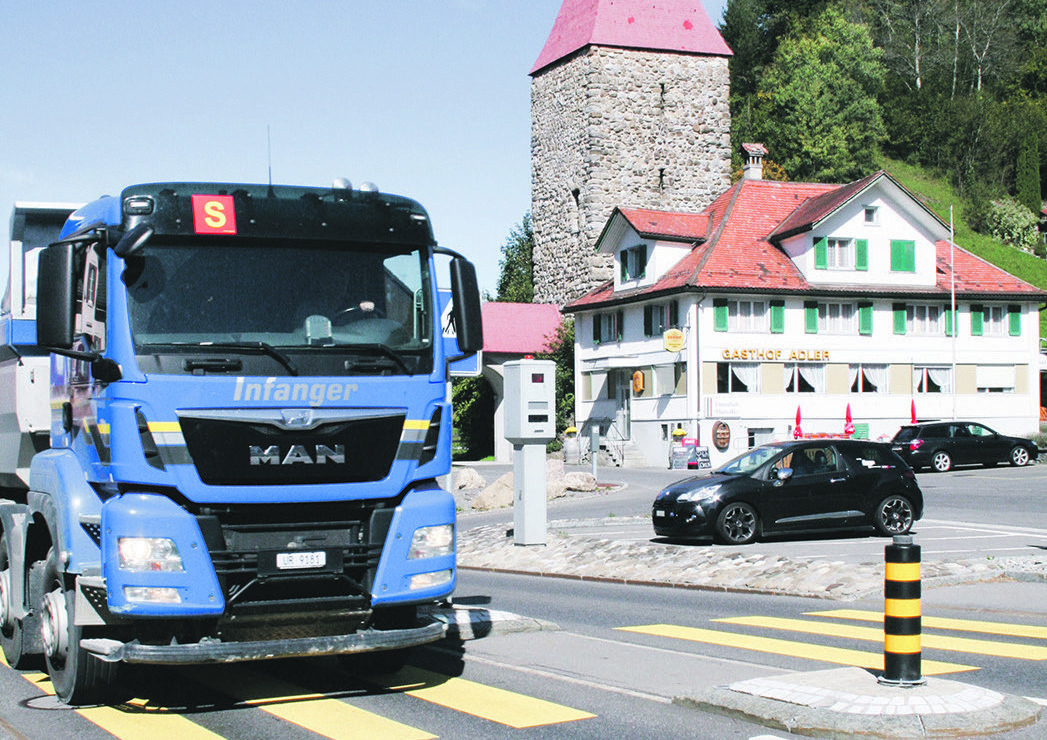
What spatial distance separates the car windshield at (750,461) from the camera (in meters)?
20.6

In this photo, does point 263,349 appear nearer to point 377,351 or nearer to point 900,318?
point 377,351

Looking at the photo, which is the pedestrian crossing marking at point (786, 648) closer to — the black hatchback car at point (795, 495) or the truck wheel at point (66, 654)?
the truck wheel at point (66, 654)

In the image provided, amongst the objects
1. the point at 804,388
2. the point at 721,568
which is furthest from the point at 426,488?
the point at 804,388

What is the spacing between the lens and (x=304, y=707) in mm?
8625

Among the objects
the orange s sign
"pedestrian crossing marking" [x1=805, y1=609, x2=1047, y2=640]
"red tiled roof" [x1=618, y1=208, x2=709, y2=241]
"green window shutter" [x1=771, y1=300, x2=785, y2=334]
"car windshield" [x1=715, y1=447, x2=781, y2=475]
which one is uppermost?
"red tiled roof" [x1=618, y1=208, x2=709, y2=241]

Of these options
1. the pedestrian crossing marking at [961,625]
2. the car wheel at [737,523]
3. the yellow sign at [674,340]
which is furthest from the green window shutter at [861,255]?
the pedestrian crossing marking at [961,625]

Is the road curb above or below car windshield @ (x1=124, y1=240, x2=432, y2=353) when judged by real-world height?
below

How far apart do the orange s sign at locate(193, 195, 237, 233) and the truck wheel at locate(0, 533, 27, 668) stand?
3.44 meters

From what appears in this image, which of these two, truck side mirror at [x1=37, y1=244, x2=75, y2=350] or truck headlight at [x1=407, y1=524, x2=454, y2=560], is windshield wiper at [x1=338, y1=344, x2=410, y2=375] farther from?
truck side mirror at [x1=37, y1=244, x2=75, y2=350]

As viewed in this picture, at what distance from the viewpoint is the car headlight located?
20.1 meters

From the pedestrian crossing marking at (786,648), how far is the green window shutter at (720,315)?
3788cm

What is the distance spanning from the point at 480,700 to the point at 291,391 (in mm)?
2417

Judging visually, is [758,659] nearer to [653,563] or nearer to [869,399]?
[653,563]

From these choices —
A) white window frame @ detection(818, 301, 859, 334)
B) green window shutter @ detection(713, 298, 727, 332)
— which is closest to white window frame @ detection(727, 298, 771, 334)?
green window shutter @ detection(713, 298, 727, 332)
